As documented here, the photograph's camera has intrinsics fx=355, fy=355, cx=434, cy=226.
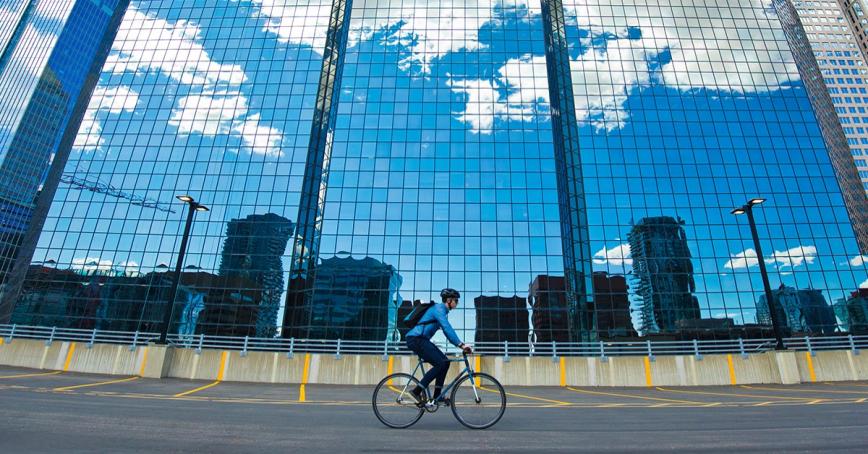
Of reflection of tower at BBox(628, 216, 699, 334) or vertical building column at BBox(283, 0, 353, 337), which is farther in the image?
vertical building column at BBox(283, 0, 353, 337)

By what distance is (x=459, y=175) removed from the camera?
3488 centimetres

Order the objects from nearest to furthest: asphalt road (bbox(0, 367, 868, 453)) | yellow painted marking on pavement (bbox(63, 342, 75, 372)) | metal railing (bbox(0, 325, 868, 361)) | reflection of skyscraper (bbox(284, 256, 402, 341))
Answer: asphalt road (bbox(0, 367, 868, 453))
yellow painted marking on pavement (bbox(63, 342, 75, 372))
metal railing (bbox(0, 325, 868, 361))
reflection of skyscraper (bbox(284, 256, 402, 341))

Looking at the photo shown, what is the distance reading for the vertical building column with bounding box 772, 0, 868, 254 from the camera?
120 feet

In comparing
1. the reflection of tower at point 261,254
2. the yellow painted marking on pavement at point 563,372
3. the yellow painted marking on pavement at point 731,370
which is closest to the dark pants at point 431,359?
the yellow painted marking on pavement at point 563,372

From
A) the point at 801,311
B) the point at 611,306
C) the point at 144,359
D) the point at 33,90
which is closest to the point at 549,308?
the point at 611,306

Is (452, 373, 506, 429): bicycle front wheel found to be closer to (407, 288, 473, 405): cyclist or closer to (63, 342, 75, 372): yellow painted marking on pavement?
(407, 288, 473, 405): cyclist

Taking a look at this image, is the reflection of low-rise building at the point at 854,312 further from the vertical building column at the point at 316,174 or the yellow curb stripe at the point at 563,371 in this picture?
the vertical building column at the point at 316,174

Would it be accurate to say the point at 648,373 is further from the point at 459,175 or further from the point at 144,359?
the point at 459,175

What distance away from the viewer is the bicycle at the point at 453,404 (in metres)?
4.84

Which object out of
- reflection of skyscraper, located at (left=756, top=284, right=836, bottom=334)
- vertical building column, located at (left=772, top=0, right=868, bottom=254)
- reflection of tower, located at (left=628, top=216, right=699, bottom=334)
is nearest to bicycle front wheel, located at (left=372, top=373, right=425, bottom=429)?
reflection of tower, located at (left=628, top=216, right=699, bottom=334)

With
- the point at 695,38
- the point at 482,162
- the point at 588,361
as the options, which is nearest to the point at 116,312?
the point at 482,162

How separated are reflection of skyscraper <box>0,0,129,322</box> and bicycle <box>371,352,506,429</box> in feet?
363

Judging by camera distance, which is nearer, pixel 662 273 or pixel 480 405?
pixel 480 405

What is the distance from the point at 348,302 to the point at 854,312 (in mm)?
44005
